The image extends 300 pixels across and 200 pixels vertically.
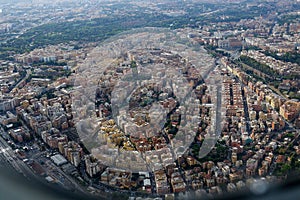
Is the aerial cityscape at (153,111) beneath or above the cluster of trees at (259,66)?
above

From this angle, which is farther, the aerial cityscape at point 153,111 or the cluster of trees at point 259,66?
the cluster of trees at point 259,66

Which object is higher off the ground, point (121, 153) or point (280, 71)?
point (121, 153)

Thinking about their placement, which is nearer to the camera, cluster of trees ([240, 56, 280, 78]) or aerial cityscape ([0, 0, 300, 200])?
aerial cityscape ([0, 0, 300, 200])

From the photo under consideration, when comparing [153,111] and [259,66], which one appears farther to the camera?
[259,66]

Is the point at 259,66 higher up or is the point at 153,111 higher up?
the point at 153,111

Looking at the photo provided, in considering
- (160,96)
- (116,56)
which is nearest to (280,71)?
(160,96)

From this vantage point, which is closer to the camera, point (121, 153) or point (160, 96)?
point (121, 153)

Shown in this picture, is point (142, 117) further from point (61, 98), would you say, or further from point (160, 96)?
point (61, 98)

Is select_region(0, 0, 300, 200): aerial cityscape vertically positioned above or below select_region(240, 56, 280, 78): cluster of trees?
above
